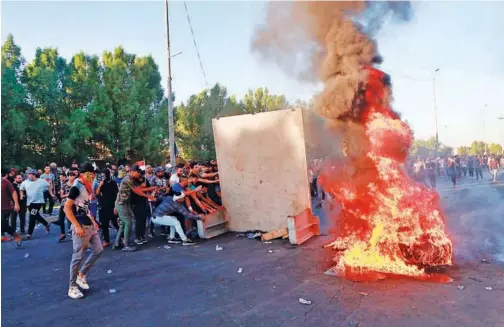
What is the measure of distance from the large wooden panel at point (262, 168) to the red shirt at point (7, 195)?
4.87 meters

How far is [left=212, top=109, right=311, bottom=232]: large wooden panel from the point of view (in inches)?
333

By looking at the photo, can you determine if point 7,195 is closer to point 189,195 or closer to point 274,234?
point 189,195

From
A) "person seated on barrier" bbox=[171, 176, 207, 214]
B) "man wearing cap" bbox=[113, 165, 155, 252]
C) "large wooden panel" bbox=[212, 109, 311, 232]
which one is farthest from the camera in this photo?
"person seated on barrier" bbox=[171, 176, 207, 214]

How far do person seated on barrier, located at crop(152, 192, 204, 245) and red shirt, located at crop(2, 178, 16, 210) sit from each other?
3.43m

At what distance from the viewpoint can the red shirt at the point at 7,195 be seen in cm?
876

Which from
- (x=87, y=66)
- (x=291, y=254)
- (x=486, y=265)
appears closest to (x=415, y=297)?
(x=486, y=265)

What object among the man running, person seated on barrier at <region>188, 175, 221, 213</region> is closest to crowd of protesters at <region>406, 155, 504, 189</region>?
person seated on barrier at <region>188, 175, 221, 213</region>

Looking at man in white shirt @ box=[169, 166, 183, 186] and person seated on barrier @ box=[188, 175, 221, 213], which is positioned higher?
man in white shirt @ box=[169, 166, 183, 186]

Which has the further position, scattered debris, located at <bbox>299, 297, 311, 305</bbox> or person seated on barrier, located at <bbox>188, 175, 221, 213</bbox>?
person seated on barrier, located at <bbox>188, 175, 221, 213</bbox>

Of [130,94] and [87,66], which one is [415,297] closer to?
[130,94]

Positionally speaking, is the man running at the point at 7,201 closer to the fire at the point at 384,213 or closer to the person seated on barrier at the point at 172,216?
the person seated on barrier at the point at 172,216

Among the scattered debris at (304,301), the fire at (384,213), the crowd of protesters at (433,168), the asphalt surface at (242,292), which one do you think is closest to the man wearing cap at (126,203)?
the asphalt surface at (242,292)

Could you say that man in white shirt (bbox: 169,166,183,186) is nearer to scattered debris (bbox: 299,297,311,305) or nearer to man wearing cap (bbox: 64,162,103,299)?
man wearing cap (bbox: 64,162,103,299)

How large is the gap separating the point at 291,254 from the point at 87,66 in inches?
981
